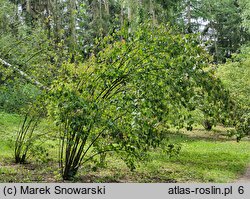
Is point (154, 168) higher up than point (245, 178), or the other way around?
point (154, 168)

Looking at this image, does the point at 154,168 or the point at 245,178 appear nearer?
the point at 245,178

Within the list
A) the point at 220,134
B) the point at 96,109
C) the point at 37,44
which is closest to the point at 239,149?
the point at 220,134

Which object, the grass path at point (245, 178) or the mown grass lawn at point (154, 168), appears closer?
the mown grass lawn at point (154, 168)

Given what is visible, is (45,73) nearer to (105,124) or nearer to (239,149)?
(105,124)

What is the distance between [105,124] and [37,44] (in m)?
4.43

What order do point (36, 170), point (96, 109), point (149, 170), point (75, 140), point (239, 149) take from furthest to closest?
point (239, 149), point (149, 170), point (36, 170), point (75, 140), point (96, 109)

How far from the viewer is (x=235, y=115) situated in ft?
35.9

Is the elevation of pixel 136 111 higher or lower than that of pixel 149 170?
higher

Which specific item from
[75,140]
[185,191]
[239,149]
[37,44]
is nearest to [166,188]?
[185,191]

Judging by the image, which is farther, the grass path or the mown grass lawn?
the grass path

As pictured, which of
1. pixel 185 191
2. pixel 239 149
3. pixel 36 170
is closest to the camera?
pixel 185 191

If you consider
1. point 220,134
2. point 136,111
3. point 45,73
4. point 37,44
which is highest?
point 37,44

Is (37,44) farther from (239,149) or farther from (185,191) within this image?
(239,149)

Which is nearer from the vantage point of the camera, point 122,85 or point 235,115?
point 122,85
